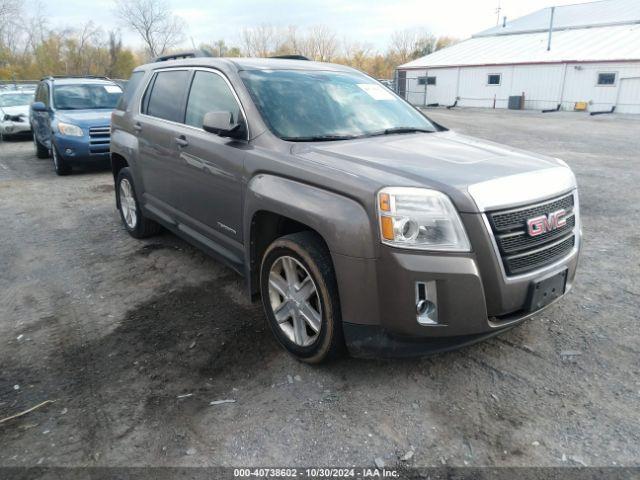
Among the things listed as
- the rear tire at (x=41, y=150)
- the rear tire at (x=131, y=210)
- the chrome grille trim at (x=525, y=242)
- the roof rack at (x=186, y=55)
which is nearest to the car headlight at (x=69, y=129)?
the rear tire at (x=41, y=150)

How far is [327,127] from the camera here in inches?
135

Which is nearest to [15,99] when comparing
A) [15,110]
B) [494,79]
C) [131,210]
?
[15,110]

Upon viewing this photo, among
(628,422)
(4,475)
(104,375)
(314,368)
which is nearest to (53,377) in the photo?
(104,375)

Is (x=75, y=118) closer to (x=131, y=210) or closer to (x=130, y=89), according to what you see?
(x=130, y=89)

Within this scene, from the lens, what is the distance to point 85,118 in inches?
365

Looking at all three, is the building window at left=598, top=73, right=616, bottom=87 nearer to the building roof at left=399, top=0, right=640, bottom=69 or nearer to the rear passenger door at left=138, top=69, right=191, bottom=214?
the building roof at left=399, top=0, right=640, bottom=69

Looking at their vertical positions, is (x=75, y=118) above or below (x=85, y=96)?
below

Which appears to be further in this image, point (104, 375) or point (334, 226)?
point (104, 375)

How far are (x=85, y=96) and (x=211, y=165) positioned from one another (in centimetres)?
819

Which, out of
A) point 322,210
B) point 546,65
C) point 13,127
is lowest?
point 13,127

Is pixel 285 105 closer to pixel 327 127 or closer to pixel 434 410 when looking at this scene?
pixel 327 127

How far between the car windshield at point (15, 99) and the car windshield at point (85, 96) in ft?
23.0

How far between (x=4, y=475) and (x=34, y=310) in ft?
6.39

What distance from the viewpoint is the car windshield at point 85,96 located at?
9.97m
